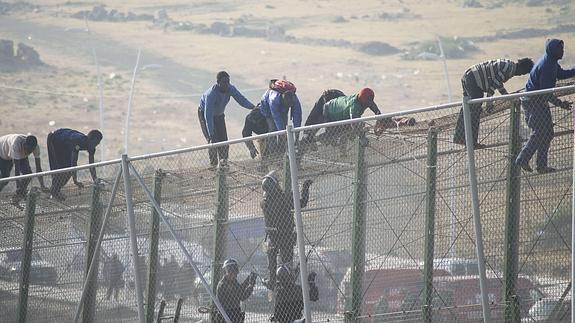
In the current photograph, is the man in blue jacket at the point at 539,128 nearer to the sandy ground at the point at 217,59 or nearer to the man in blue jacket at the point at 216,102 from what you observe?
the man in blue jacket at the point at 216,102

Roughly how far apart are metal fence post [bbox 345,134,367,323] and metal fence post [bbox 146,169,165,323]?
247cm

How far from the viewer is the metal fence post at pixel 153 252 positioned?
42.8 feet

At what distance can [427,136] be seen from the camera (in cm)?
1101

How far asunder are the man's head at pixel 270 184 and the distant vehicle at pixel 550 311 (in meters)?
2.63

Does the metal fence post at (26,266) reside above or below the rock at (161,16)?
above

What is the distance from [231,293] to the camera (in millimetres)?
12234

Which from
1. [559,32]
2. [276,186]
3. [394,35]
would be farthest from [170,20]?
[276,186]

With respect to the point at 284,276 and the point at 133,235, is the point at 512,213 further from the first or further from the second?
the point at 133,235

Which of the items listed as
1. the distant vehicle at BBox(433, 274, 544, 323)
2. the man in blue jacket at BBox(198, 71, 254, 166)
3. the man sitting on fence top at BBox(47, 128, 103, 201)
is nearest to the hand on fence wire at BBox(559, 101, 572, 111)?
the distant vehicle at BBox(433, 274, 544, 323)

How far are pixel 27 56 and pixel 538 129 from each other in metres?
129

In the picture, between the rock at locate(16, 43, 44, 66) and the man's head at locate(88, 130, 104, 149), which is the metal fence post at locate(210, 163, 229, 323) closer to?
the man's head at locate(88, 130, 104, 149)

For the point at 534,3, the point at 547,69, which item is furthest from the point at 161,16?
the point at 547,69

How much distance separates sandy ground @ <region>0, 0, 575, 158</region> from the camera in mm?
118125

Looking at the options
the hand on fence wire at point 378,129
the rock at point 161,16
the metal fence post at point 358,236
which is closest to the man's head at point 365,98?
the hand on fence wire at point 378,129
